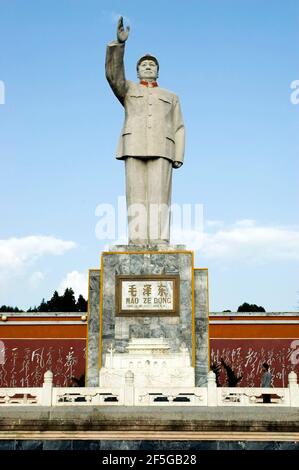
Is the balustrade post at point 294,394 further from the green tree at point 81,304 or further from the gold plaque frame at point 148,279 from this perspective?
the green tree at point 81,304

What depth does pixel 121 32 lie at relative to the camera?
904 centimetres

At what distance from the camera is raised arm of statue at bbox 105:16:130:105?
907 centimetres

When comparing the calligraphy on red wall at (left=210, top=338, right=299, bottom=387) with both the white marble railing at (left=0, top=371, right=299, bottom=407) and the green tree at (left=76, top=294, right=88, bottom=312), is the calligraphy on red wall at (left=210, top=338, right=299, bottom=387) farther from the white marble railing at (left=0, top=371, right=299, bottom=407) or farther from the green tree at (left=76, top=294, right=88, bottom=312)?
the green tree at (left=76, top=294, right=88, bottom=312)

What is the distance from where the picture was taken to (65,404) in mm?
6867

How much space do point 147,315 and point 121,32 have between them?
13.8 ft

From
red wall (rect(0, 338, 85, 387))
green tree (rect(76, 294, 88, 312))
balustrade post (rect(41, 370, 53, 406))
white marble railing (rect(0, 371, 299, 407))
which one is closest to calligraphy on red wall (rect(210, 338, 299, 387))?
red wall (rect(0, 338, 85, 387))

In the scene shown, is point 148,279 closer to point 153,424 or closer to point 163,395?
point 163,395

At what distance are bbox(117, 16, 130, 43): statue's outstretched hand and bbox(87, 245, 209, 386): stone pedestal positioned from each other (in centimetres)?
310

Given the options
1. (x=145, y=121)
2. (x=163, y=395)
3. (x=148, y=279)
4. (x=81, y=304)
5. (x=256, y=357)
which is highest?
(x=145, y=121)

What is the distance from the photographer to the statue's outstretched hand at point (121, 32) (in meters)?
8.99

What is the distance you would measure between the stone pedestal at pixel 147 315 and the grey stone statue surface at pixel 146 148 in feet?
1.35

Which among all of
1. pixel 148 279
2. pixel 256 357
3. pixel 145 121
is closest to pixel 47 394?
pixel 148 279

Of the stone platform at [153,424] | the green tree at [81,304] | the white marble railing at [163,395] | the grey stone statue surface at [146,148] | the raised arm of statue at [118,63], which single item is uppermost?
the raised arm of statue at [118,63]

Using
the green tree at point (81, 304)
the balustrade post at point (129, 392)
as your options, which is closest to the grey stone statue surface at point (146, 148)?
the balustrade post at point (129, 392)
